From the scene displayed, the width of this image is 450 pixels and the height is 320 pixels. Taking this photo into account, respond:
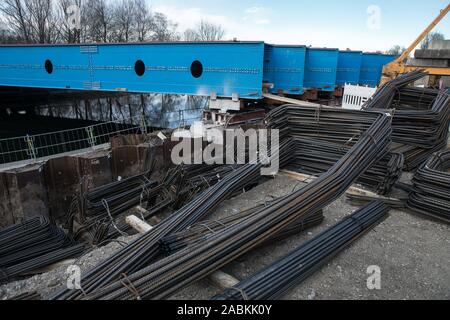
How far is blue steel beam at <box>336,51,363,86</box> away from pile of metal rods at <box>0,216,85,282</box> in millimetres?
18409

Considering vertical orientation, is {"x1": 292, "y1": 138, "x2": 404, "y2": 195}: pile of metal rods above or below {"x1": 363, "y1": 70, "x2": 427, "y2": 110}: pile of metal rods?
below

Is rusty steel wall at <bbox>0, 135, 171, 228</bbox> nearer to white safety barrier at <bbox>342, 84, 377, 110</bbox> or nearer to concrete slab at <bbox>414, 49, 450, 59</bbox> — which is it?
white safety barrier at <bbox>342, 84, 377, 110</bbox>

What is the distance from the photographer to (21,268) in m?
4.28

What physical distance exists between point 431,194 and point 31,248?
649 cm

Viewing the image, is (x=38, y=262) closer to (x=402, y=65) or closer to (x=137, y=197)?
(x=137, y=197)

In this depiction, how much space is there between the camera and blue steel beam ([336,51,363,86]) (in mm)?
18875

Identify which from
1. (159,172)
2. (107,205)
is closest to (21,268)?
(107,205)

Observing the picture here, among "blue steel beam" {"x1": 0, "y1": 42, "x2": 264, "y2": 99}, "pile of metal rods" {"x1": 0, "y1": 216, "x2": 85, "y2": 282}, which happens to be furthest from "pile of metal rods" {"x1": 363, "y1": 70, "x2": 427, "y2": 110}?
"pile of metal rods" {"x1": 0, "y1": 216, "x2": 85, "y2": 282}

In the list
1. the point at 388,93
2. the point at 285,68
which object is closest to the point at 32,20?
the point at 285,68

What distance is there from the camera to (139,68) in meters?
15.8

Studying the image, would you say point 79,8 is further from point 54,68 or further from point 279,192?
point 279,192

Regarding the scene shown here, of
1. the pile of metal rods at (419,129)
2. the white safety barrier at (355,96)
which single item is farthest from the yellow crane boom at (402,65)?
the pile of metal rods at (419,129)

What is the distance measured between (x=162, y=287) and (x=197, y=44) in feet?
41.8

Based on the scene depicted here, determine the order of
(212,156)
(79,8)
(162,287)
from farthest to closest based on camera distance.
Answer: (79,8) < (212,156) < (162,287)
